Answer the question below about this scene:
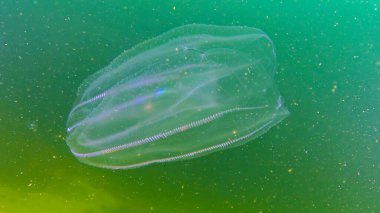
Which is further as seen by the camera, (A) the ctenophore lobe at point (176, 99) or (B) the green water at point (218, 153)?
(B) the green water at point (218, 153)

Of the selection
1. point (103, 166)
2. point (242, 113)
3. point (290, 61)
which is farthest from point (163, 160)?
point (290, 61)

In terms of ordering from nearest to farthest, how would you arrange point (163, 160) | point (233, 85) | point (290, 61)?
point (233, 85) → point (163, 160) → point (290, 61)

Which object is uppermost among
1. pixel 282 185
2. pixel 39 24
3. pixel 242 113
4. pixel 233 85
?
pixel 39 24

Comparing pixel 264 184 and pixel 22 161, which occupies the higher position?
pixel 22 161

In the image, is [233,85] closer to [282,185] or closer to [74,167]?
[282,185]

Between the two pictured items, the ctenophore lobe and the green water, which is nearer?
the ctenophore lobe
